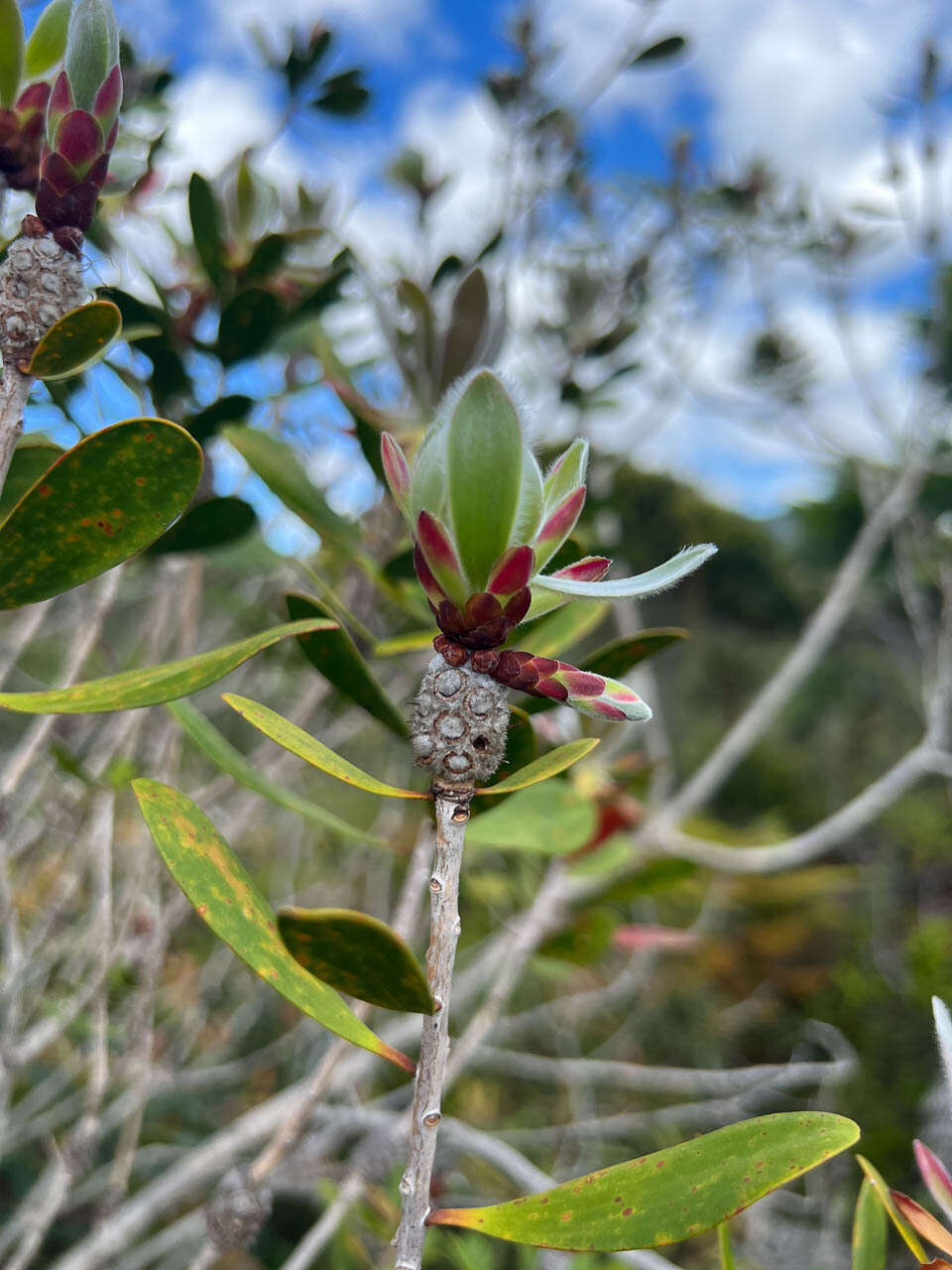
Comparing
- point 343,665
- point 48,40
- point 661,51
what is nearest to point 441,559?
point 343,665

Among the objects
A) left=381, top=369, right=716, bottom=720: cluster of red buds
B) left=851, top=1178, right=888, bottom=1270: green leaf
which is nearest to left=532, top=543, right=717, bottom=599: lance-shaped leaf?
left=381, top=369, right=716, bottom=720: cluster of red buds

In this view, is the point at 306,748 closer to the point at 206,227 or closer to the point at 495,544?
the point at 495,544

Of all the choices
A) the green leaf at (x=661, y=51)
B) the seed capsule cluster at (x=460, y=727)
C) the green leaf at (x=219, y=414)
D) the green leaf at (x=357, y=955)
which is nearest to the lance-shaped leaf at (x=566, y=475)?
the seed capsule cluster at (x=460, y=727)

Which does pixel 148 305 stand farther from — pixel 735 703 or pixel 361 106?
pixel 735 703

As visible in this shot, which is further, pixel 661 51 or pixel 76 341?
pixel 661 51

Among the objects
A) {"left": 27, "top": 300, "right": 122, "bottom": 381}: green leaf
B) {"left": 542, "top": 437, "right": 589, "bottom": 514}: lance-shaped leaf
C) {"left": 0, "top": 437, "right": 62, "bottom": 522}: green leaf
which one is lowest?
{"left": 542, "top": 437, "right": 589, "bottom": 514}: lance-shaped leaf

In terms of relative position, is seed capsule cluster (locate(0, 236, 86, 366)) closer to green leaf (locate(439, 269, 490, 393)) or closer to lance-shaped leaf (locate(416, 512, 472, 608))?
lance-shaped leaf (locate(416, 512, 472, 608))
